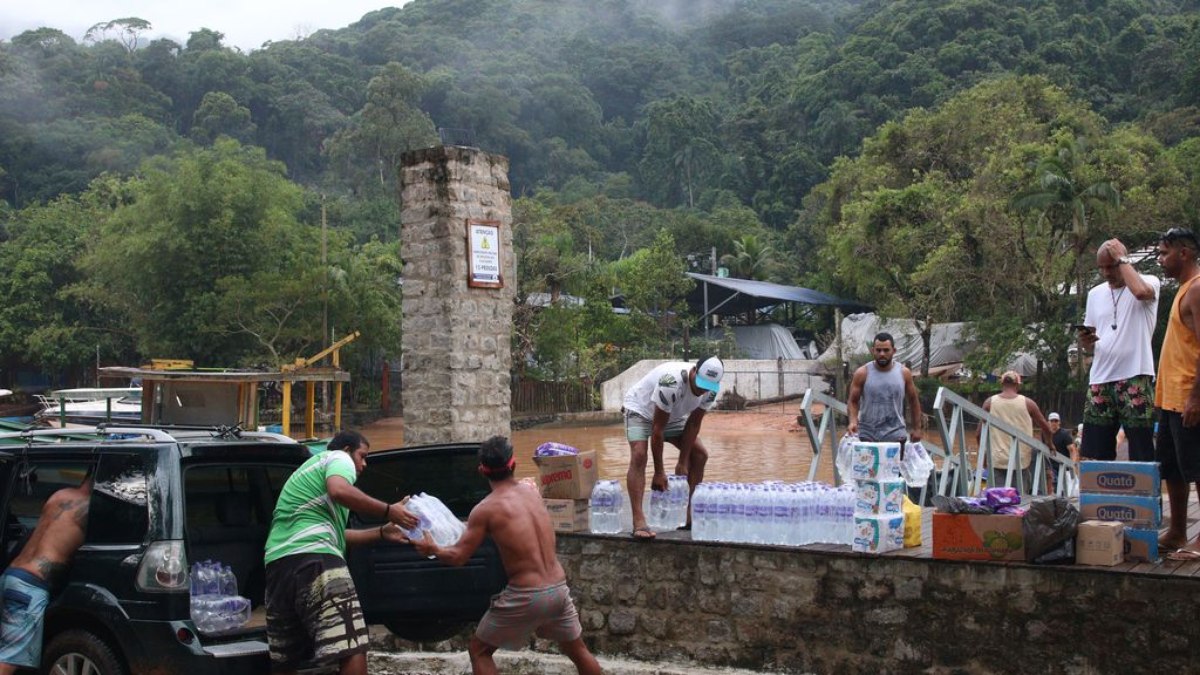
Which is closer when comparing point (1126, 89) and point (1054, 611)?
point (1054, 611)

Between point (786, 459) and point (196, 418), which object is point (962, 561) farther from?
point (786, 459)

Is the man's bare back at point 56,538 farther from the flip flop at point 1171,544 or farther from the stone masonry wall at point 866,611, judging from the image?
the flip flop at point 1171,544

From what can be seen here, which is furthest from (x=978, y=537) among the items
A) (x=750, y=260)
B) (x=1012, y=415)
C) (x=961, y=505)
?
(x=750, y=260)

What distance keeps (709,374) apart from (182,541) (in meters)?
3.48

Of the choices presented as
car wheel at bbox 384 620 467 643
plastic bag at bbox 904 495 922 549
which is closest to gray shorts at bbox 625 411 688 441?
plastic bag at bbox 904 495 922 549

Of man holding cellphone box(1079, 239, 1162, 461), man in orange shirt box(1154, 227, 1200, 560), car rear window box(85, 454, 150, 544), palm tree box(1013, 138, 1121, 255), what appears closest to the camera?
car rear window box(85, 454, 150, 544)

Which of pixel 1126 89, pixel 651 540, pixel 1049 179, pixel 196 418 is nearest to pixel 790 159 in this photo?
A: pixel 1126 89

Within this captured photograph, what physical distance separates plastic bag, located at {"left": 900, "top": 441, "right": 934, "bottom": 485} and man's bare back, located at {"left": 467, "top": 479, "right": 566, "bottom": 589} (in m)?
3.56

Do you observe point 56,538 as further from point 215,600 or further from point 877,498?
point 877,498

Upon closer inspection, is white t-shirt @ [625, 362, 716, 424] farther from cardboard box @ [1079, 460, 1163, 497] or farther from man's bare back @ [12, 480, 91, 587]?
man's bare back @ [12, 480, 91, 587]

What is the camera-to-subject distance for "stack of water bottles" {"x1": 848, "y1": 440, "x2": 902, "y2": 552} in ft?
22.9

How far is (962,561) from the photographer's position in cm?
652

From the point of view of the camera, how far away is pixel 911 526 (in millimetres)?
7297

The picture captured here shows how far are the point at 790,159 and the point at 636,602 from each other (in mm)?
63396
